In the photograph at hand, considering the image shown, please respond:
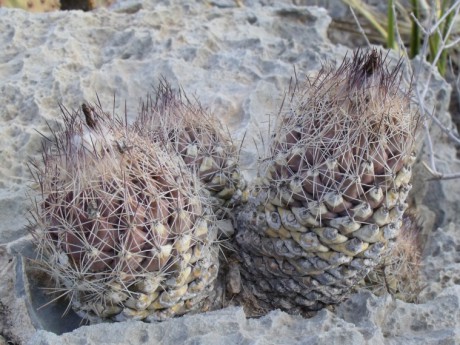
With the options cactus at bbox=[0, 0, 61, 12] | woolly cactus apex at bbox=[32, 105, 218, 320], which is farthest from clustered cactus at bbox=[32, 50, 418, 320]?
cactus at bbox=[0, 0, 61, 12]

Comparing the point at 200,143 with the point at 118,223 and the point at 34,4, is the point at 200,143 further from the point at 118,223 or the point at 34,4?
the point at 34,4

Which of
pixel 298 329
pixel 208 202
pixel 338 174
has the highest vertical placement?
pixel 338 174

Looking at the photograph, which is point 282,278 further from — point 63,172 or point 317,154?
point 63,172

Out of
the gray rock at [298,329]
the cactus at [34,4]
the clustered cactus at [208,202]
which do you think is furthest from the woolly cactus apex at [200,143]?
the cactus at [34,4]

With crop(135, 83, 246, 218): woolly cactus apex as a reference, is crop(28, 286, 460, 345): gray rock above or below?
below

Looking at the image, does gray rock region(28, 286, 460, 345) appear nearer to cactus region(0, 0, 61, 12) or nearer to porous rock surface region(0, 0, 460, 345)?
porous rock surface region(0, 0, 460, 345)

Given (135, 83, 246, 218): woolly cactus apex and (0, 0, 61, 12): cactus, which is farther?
(0, 0, 61, 12): cactus

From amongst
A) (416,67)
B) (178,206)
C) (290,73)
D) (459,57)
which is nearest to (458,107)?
(459,57)

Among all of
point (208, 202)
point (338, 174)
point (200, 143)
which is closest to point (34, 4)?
point (200, 143)
